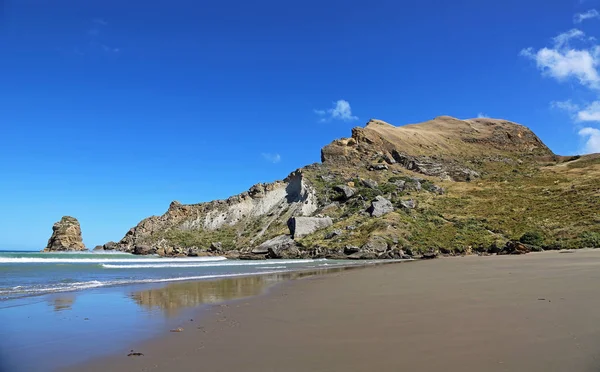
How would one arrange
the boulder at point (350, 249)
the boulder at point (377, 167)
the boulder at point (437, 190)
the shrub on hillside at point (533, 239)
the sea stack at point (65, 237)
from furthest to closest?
1. the sea stack at point (65, 237)
2. the boulder at point (377, 167)
3. the boulder at point (437, 190)
4. the boulder at point (350, 249)
5. the shrub on hillside at point (533, 239)

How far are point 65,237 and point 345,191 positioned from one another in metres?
75.5

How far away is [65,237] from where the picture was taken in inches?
3890

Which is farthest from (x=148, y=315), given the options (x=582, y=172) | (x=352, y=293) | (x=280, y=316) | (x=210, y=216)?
(x=582, y=172)

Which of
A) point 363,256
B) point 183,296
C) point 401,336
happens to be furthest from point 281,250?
point 401,336

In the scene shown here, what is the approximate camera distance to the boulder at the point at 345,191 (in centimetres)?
6819

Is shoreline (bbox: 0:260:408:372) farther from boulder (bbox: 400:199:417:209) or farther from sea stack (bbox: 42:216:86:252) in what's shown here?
sea stack (bbox: 42:216:86:252)

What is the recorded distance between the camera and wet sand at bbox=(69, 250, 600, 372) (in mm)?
5184

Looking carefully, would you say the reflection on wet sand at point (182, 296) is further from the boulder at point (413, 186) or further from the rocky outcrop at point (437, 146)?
the rocky outcrop at point (437, 146)

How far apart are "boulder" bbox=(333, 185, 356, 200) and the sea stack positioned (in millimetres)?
72907

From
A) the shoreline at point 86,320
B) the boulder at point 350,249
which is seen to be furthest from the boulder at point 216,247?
the shoreline at point 86,320

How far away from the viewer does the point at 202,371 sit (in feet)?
17.4

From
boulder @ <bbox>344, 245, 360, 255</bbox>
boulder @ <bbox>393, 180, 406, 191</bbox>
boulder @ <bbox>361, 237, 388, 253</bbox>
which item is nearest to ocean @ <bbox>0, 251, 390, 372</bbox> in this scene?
boulder @ <bbox>361, 237, 388, 253</bbox>

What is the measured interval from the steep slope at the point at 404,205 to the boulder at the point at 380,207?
0.56 feet

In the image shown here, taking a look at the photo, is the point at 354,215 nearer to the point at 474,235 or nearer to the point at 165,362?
the point at 474,235
